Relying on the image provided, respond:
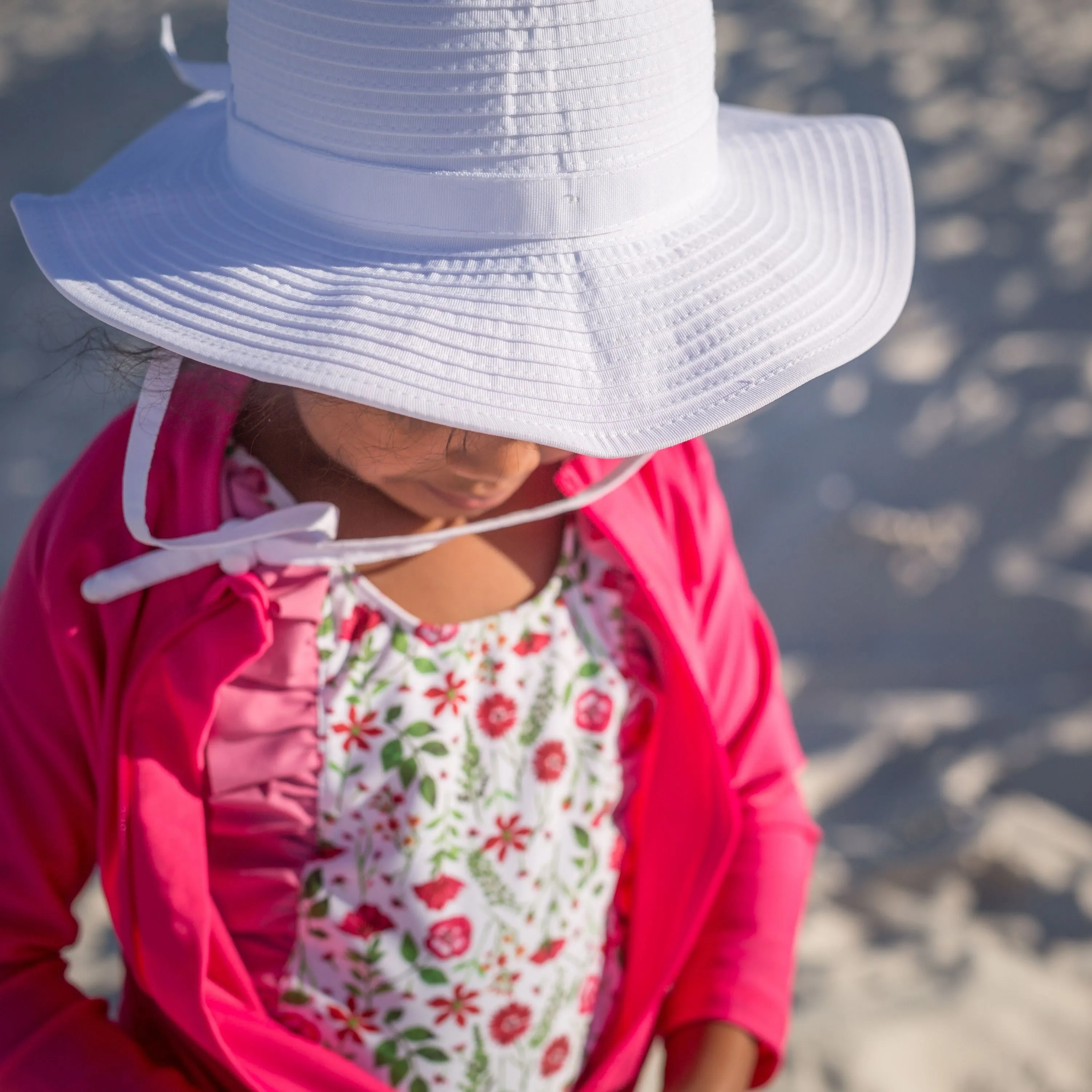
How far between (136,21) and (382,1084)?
374 cm

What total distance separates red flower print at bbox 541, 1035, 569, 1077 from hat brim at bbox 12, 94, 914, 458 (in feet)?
2.41

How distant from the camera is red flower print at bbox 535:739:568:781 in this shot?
1.14 metres

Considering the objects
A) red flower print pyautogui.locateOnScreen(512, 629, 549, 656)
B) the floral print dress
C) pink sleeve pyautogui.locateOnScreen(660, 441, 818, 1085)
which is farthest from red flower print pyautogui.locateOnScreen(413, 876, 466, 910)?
pink sleeve pyautogui.locateOnScreen(660, 441, 818, 1085)

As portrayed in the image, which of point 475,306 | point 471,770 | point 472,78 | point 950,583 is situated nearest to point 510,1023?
point 471,770

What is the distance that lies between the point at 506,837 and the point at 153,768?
0.35 meters

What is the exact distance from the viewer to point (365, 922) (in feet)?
3.64

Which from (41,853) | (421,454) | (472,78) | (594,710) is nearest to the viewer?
(472,78)

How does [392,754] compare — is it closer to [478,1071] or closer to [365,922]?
Answer: [365,922]

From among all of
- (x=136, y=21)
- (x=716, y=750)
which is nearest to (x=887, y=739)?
(x=716, y=750)

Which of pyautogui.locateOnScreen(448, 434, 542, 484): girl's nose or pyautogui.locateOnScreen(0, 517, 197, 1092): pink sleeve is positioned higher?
pyautogui.locateOnScreen(448, 434, 542, 484): girl's nose

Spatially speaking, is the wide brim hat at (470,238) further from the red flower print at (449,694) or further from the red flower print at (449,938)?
the red flower print at (449,938)

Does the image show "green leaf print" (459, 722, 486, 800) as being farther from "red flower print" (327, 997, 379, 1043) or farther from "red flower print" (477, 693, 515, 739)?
"red flower print" (327, 997, 379, 1043)

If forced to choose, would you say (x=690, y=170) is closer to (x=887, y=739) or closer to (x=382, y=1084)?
(x=382, y=1084)

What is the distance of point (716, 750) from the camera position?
3.95ft
